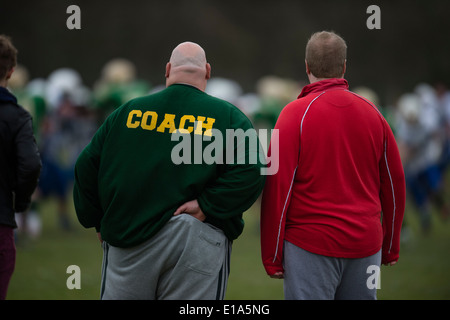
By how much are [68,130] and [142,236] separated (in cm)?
867

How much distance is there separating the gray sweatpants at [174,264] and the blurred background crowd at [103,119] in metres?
5.69

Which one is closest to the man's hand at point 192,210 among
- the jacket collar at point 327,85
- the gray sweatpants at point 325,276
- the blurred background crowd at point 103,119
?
the gray sweatpants at point 325,276

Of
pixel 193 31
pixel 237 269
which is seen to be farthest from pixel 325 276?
pixel 193 31

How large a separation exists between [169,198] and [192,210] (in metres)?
0.14

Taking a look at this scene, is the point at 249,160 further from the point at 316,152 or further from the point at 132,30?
the point at 132,30

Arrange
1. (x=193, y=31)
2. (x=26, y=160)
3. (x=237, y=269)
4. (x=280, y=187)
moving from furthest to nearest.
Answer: (x=193, y=31), (x=237, y=269), (x=26, y=160), (x=280, y=187)

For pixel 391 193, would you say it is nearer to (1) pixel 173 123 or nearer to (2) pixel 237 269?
(1) pixel 173 123

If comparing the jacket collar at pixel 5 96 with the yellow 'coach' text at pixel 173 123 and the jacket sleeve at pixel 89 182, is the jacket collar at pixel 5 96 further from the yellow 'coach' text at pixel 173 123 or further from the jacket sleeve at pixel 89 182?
the yellow 'coach' text at pixel 173 123

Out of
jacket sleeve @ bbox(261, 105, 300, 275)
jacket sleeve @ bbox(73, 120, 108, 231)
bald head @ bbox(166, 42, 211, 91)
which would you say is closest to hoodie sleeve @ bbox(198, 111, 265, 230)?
jacket sleeve @ bbox(261, 105, 300, 275)

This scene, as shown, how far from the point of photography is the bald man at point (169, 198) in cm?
314

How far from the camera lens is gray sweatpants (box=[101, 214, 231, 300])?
3139mm

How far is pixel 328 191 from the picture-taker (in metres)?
3.22

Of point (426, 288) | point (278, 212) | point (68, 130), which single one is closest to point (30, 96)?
point (68, 130)

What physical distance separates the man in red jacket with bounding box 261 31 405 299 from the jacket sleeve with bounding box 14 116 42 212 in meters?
1.43
